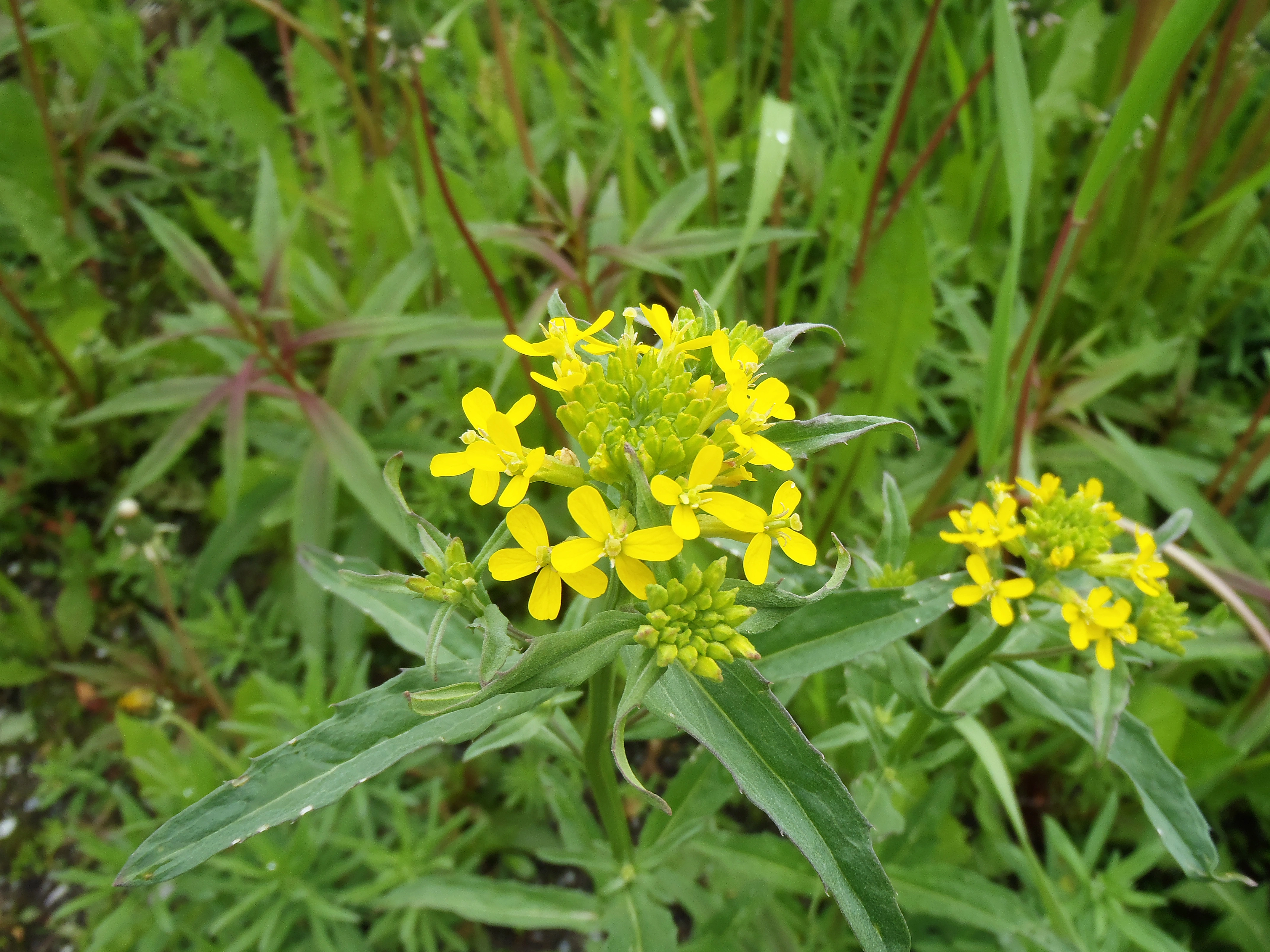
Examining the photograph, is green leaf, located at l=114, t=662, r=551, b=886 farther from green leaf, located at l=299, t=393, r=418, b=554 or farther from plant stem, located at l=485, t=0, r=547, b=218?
plant stem, located at l=485, t=0, r=547, b=218

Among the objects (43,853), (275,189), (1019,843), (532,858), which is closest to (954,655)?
(1019,843)

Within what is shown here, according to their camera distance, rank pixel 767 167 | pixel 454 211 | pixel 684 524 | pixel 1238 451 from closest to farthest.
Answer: pixel 684 524, pixel 454 211, pixel 767 167, pixel 1238 451

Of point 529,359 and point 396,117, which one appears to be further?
point 396,117

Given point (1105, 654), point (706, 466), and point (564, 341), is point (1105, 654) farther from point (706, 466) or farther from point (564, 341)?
point (564, 341)

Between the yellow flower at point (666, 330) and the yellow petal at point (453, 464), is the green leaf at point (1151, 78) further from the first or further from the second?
the yellow petal at point (453, 464)

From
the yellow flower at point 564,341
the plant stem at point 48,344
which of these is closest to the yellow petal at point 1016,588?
the yellow flower at point 564,341

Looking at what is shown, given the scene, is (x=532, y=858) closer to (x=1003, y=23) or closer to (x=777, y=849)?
(x=777, y=849)

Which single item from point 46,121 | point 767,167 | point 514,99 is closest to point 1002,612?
point 767,167
